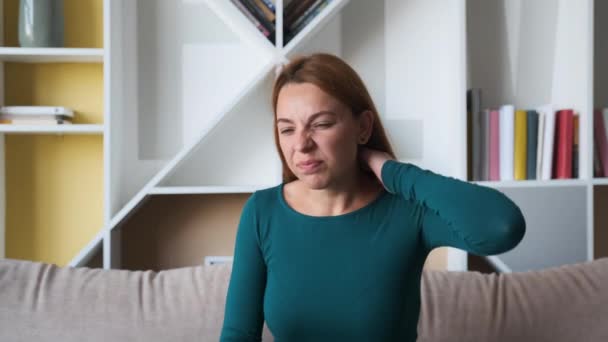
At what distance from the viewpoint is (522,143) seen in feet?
Result: 5.98

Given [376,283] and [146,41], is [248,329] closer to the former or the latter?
[376,283]

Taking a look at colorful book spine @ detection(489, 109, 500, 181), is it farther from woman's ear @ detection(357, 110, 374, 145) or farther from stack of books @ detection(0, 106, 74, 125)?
stack of books @ detection(0, 106, 74, 125)

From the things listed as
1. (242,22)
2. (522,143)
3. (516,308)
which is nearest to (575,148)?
(522,143)

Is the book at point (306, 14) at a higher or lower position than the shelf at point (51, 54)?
higher

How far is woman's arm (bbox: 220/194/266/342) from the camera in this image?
46.4 inches

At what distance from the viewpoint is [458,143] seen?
5.79 feet

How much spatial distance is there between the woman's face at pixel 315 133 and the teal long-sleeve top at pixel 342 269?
11 centimetres

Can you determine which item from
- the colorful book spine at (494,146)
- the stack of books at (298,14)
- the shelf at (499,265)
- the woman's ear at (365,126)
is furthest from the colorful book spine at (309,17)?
the shelf at (499,265)

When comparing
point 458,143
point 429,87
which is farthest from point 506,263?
point 429,87

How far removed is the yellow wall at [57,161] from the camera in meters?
1.96

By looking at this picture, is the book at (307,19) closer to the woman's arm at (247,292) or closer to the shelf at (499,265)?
the woman's arm at (247,292)

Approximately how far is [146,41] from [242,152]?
52 cm

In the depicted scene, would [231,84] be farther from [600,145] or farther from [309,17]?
[600,145]

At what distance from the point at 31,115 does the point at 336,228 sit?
1.17m
